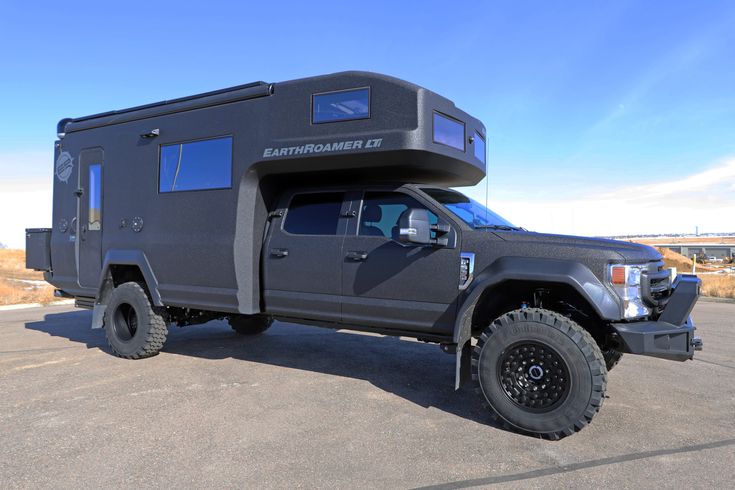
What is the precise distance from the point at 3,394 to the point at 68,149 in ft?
12.0

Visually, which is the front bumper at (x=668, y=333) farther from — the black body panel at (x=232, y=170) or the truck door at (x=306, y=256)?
the truck door at (x=306, y=256)

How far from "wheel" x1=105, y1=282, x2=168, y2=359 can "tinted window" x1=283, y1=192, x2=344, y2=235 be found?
88.8 inches

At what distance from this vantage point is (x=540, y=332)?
3666 mm

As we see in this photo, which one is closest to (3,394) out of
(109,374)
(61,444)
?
(109,374)

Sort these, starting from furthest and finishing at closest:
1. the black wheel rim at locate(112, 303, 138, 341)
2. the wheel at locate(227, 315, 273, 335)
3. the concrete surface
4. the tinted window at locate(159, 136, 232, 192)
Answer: the wheel at locate(227, 315, 273, 335), the black wheel rim at locate(112, 303, 138, 341), the tinted window at locate(159, 136, 232, 192), the concrete surface

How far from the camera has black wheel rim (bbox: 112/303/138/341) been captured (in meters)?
6.23

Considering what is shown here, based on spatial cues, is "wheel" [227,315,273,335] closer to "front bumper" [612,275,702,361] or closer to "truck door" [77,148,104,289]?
"truck door" [77,148,104,289]

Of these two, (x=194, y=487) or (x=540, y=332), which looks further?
(x=540, y=332)

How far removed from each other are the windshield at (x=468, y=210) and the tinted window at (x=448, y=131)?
465 mm

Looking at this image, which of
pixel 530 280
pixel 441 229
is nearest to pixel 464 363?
pixel 530 280

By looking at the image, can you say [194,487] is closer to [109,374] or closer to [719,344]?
[109,374]

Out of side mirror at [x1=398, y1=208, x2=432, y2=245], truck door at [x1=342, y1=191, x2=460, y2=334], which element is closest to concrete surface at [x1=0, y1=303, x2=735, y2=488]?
truck door at [x1=342, y1=191, x2=460, y2=334]

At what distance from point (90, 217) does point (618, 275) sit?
6447 mm

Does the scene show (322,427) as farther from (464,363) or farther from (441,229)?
(441,229)
